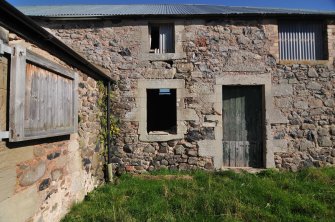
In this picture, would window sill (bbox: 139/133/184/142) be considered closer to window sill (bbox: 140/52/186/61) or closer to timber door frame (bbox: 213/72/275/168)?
timber door frame (bbox: 213/72/275/168)

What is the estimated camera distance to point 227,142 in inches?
258

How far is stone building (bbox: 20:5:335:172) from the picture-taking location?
6359 millimetres

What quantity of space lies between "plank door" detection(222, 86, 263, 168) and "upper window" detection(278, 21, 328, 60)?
1.35 metres

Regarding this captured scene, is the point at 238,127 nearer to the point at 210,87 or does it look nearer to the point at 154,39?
the point at 210,87

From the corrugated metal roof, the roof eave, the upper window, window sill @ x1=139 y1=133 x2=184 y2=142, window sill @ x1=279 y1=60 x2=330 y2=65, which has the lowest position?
window sill @ x1=139 y1=133 x2=184 y2=142

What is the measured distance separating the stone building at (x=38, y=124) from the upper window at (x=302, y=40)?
16.7ft

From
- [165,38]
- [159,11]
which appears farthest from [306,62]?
[159,11]

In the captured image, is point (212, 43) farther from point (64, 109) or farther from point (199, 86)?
point (64, 109)

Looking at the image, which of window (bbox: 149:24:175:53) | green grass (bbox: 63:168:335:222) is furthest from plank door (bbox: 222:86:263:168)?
window (bbox: 149:24:175:53)

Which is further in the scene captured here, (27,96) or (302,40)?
(302,40)

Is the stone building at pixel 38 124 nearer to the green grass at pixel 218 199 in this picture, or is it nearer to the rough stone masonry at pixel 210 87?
the green grass at pixel 218 199

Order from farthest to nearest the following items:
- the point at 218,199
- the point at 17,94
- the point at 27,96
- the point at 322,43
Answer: the point at 322,43 → the point at 218,199 → the point at 27,96 → the point at 17,94

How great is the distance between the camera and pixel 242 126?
655 cm

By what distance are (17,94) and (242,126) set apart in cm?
532
